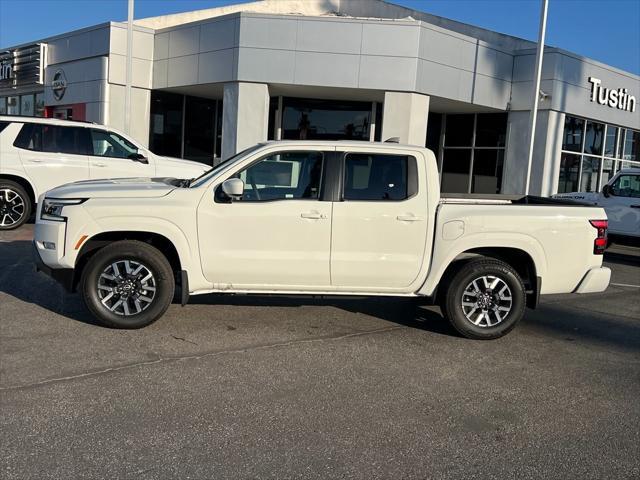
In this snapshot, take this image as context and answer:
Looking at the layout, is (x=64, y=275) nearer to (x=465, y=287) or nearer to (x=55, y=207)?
(x=55, y=207)

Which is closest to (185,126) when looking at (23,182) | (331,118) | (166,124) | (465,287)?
(166,124)

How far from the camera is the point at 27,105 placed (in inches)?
1025

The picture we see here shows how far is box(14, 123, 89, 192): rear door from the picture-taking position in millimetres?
10938

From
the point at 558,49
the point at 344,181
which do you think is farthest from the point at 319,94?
the point at 344,181

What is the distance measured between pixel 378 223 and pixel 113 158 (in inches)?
288

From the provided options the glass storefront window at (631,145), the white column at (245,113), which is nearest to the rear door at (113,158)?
the white column at (245,113)

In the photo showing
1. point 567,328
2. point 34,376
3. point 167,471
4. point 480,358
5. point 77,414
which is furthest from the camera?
point 567,328

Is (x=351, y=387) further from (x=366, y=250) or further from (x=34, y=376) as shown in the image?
(x=34, y=376)

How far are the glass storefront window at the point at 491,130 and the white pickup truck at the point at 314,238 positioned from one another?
51.7ft

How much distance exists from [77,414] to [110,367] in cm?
85

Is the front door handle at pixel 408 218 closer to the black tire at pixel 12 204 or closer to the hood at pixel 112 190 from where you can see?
the hood at pixel 112 190

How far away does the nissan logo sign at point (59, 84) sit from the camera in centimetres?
2205

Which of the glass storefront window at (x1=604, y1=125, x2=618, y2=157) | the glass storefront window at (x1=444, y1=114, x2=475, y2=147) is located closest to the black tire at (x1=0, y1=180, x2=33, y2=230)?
the glass storefront window at (x1=444, y1=114, x2=475, y2=147)

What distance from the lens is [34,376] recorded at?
4.52 metres
